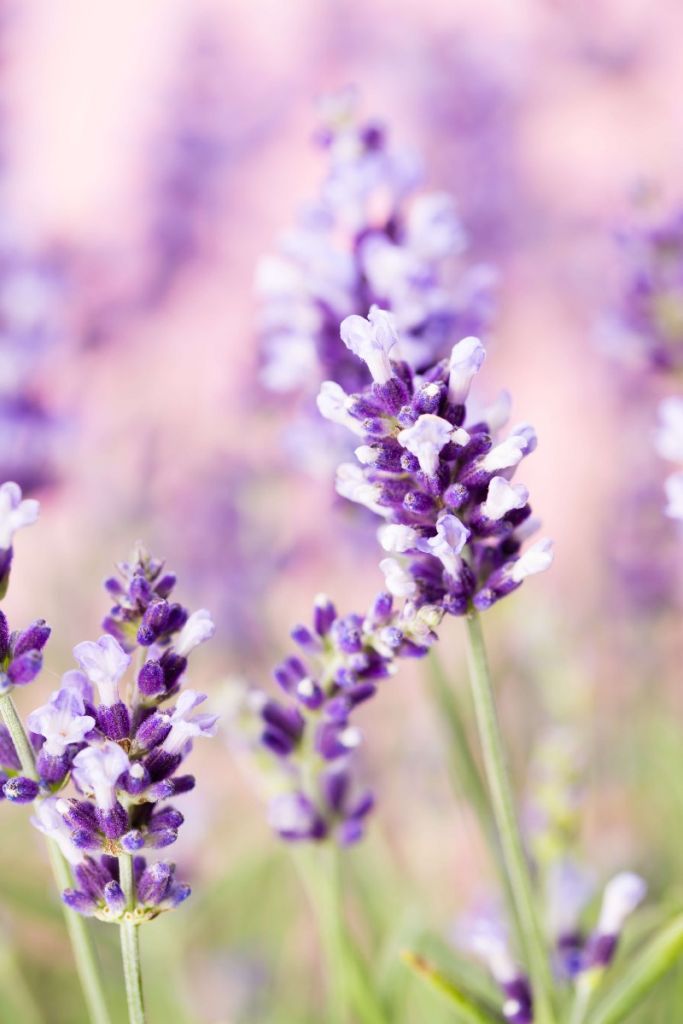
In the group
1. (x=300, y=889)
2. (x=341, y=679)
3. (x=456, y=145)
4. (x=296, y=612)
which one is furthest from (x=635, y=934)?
(x=456, y=145)

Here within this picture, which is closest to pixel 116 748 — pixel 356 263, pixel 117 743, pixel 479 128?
pixel 117 743

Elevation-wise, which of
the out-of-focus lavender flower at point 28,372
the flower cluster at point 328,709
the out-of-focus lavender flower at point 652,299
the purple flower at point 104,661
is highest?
the out-of-focus lavender flower at point 28,372

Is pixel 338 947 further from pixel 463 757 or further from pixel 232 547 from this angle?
pixel 232 547

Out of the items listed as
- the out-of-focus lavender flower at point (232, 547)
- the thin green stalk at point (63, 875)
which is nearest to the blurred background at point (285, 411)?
the out-of-focus lavender flower at point (232, 547)

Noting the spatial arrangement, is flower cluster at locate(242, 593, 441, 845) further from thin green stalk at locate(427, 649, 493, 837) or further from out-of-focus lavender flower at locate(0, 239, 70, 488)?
out-of-focus lavender flower at locate(0, 239, 70, 488)

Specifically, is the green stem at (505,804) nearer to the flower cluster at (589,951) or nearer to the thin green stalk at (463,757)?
the flower cluster at (589,951)

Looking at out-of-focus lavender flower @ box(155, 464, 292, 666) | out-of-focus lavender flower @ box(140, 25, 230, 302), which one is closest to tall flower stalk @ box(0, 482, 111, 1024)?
out-of-focus lavender flower @ box(155, 464, 292, 666)
